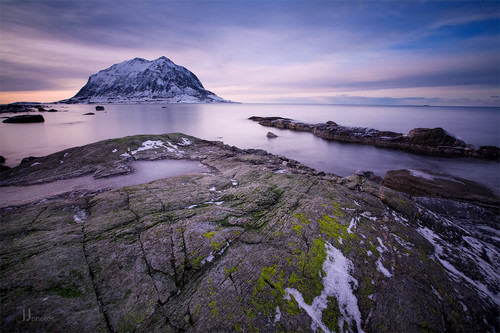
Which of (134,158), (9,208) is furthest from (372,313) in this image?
(134,158)

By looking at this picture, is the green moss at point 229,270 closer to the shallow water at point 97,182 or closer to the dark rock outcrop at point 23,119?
the shallow water at point 97,182

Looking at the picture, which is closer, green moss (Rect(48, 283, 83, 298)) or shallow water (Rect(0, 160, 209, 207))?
green moss (Rect(48, 283, 83, 298))

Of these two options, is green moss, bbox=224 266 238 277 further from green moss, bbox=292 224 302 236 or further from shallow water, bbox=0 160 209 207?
shallow water, bbox=0 160 209 207

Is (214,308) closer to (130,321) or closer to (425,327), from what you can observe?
(130,321)

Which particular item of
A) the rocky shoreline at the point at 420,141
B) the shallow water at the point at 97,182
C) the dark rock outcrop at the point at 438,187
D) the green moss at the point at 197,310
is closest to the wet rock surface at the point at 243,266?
the green moss at the point at 197,310

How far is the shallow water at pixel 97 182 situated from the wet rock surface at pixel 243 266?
326 centimetres

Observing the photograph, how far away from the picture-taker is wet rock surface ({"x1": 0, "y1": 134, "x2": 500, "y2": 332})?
3551 mm

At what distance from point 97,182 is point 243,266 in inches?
417

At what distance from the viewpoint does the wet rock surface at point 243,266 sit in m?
3.55

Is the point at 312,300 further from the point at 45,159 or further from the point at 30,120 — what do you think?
the point at 30,120

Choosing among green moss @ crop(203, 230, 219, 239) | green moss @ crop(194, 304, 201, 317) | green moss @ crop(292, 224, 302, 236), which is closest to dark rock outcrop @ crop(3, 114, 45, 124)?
green moss @ crop(203, 230, 219, 239)

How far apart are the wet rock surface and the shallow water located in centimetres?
326

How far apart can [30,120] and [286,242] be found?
257 ft

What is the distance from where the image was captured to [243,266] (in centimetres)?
444
